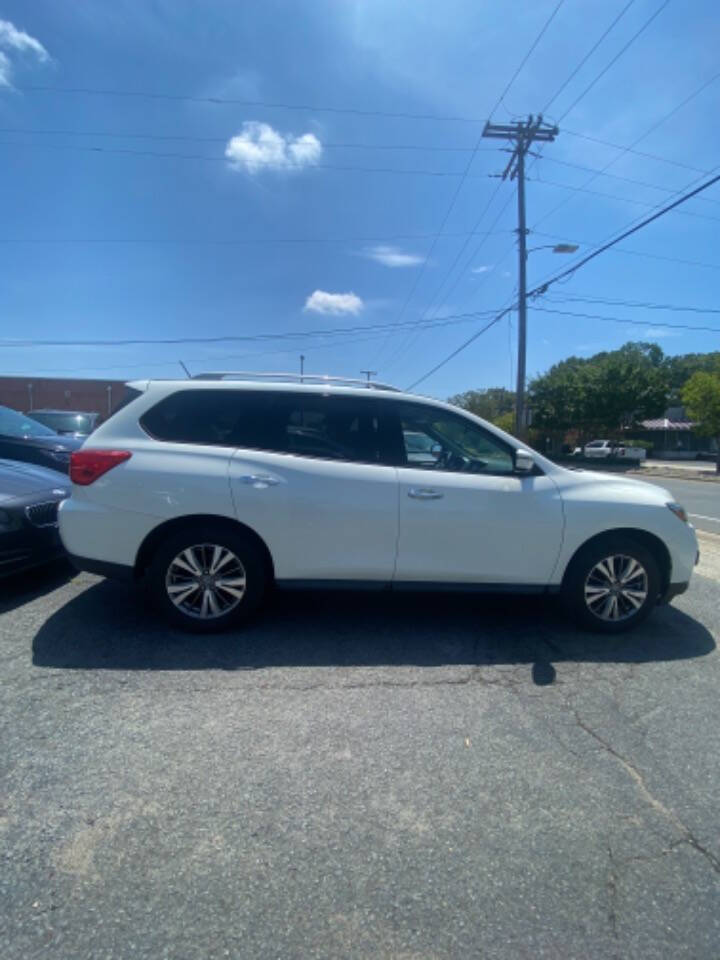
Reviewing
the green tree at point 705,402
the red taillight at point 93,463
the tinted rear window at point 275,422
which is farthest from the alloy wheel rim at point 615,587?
the green tree at point 705,402

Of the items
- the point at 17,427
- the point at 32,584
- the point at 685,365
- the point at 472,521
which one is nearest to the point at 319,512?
the point at 472,521

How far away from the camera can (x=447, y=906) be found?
1737 mm

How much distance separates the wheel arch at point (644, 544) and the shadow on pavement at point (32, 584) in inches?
168

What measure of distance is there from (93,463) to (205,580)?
1.13 m

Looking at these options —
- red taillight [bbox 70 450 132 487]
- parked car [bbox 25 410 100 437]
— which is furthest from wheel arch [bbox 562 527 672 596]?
parked car [bbox 25 410 100 437]

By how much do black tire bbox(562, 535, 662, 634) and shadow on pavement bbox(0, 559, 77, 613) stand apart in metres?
4.26

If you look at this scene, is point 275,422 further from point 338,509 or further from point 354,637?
point 354,637

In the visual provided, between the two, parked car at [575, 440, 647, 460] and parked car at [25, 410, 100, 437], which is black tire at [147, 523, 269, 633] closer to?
parked car at [25, 410, 100, 437]

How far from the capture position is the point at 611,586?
3.89m

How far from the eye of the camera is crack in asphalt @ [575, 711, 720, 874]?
199 centimetres

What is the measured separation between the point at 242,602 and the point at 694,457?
59313 millimetres

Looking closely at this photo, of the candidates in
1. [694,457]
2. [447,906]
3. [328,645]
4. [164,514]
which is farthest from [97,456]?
[694,457]

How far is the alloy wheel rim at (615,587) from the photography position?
3887 millimetres

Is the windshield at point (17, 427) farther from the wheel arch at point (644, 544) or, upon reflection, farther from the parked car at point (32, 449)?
the wheel arch at point (644, 544)
